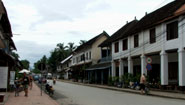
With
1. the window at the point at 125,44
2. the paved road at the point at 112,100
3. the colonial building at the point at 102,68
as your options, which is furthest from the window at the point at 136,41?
the paved road at the point at 112,100

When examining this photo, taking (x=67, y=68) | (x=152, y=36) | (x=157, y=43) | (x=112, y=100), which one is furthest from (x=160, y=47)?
(x=67, y=68)

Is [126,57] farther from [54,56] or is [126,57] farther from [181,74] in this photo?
[54,56]

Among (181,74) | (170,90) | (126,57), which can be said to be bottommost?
(170,90)

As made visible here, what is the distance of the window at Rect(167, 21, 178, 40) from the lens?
20.5 m

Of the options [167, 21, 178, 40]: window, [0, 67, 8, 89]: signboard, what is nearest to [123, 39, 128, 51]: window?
[167, 21, 178, 40]: window

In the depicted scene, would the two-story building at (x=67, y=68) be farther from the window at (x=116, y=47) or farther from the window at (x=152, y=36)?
the window at (x=152, y=36)

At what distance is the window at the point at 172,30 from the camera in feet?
67.1

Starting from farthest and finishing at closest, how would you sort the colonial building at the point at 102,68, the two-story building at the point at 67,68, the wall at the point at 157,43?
the two-story building at the point at 67,68
the colonial building at the point at 102,68
the wall at the point at 157,43

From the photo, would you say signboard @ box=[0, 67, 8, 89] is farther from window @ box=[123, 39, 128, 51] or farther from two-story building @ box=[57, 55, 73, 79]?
two-story building @ box=[57, 55, 73, 79]

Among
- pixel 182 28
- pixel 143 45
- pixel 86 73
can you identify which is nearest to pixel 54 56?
pixel 86 73

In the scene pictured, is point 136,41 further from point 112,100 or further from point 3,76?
point 3,76

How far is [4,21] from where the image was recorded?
19.8m

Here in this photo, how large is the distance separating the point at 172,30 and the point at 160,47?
6.84 feet

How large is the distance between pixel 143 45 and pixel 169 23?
4.84m
